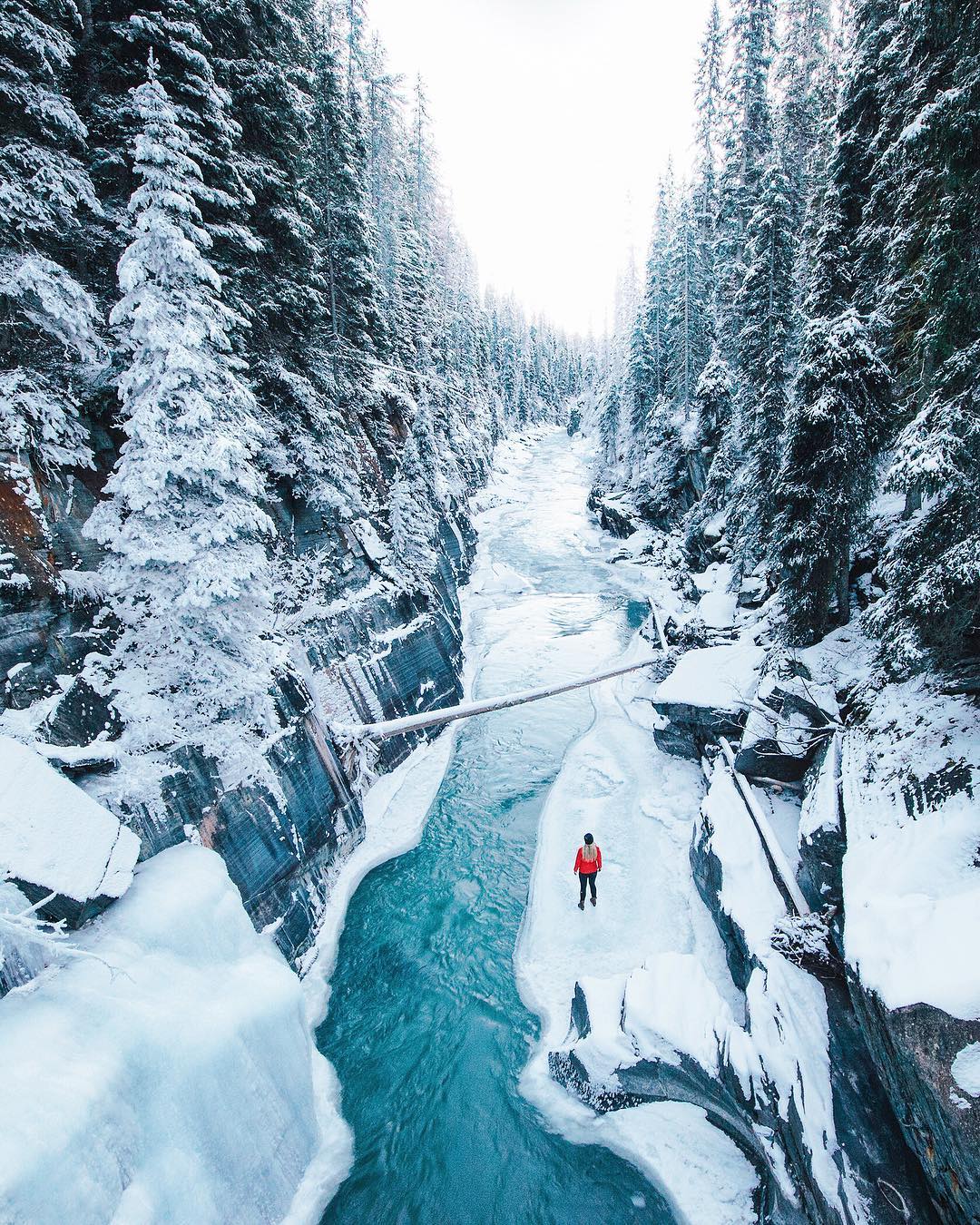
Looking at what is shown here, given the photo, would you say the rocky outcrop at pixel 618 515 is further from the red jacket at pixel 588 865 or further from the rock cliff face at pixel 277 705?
the red jacket at pixel 588 865

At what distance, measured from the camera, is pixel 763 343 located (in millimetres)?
19109

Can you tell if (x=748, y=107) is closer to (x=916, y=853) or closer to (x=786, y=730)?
(x=786, y=730)

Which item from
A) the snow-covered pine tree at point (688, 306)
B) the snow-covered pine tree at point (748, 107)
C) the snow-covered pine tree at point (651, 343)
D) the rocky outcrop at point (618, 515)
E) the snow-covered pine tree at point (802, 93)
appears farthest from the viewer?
the snow-covered pine tree at point (651, 343)

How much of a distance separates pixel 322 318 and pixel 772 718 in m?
18.5

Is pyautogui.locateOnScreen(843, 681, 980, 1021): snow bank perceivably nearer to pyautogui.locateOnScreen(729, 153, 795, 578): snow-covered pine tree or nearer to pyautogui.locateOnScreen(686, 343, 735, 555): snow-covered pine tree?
pyautogui.locateOnScreen(729, 153, 795, 578): snow-covered pine tree

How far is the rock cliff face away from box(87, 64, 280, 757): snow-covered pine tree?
0.61 metres

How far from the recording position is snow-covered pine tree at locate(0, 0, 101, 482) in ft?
25.4

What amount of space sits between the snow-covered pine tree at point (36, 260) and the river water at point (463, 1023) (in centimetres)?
1075

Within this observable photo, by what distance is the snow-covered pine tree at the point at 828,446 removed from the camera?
10.3 m

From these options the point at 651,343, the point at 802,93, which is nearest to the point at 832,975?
the point at 802,93

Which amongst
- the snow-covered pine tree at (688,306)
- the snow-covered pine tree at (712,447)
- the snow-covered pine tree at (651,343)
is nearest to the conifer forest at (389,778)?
the snow-covered pine tree at (712,447)

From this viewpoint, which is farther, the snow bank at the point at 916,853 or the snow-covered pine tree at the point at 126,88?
the snow-covered pine tree at the point at 126,88

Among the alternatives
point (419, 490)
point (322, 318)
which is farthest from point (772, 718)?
point (322, 318)

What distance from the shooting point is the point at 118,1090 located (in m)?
5.02
